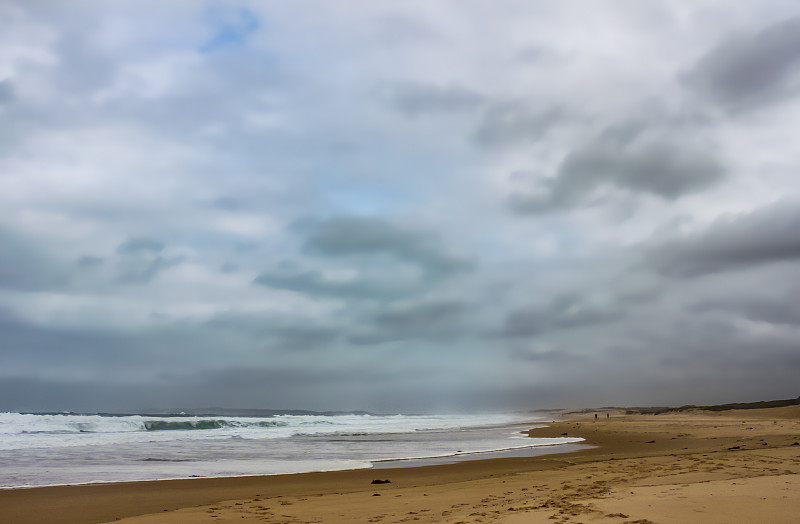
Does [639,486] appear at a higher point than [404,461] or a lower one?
higher

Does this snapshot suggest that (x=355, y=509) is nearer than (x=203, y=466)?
Yes

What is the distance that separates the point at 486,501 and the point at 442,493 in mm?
1627

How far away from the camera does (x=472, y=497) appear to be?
9.46 metres

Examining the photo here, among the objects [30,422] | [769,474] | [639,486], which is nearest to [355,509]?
[639,486]

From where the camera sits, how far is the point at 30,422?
4628 centimetres

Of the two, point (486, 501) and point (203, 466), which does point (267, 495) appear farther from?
point (203, 466)

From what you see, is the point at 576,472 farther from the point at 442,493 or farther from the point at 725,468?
the point at 442,493

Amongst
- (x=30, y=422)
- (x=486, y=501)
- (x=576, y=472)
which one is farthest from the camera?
(x=30, y=422)

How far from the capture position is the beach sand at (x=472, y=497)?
22.2 ft

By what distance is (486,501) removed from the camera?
8.82 m

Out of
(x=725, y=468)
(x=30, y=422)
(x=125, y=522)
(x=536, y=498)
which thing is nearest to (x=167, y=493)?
Result: (x=125, y=522)

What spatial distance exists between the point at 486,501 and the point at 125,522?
5.76 m

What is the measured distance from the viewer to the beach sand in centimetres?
678

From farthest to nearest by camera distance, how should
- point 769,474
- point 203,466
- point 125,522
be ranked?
point 203,466
point 769,474
point 125,522
